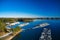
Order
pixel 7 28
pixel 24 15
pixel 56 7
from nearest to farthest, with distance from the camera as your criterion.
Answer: pixel 56 7 < pixel 24 15 < pixel 7 28

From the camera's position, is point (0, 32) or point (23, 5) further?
point (0, 32)

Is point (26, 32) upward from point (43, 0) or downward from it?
downward

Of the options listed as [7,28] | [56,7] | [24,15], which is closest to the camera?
[56,7]

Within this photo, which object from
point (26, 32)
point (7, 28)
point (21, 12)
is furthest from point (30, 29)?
point (7, 28)

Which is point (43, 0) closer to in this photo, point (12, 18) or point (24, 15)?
point (24, 15)

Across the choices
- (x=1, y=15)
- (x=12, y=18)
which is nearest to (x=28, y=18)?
(x=12, y=18)

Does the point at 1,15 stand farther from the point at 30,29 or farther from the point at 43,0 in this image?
the point at 43,0

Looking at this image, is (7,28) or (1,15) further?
(7,28)

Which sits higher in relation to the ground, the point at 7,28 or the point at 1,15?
the point at 1,15

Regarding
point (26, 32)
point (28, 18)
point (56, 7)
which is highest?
point (56, 7)
